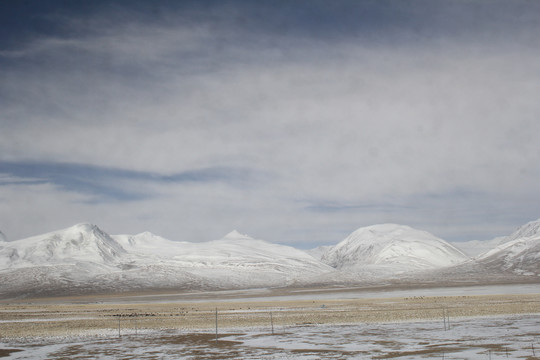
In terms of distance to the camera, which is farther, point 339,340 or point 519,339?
point 339,340

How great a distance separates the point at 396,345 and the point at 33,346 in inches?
970

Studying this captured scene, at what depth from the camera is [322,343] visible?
3266 centimetres

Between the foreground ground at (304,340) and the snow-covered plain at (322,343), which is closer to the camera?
the snow-covered plain at (322,343)

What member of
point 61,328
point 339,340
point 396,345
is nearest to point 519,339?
point 396,345

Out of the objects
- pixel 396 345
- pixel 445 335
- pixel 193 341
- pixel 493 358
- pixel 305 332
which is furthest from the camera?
pixel 305 332

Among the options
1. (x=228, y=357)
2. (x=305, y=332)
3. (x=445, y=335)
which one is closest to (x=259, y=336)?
(x=305, y=332)

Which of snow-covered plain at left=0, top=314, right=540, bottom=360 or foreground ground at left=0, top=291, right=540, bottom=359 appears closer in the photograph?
snow-covered plain at left=0, top=314, right=540, bottom=360

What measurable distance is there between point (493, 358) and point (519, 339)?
7.73 metres

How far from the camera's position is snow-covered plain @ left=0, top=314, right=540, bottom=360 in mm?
27297

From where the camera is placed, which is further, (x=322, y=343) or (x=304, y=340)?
(x=304, y=340)

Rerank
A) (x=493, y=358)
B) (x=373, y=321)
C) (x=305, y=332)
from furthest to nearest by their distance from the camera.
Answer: (x=373, y=321) < (x=305, y=332) < (x=493, y=358)

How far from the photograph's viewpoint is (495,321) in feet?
139

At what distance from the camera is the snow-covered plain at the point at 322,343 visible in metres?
27.3

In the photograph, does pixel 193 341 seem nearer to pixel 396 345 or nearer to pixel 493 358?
pixel 396 345
